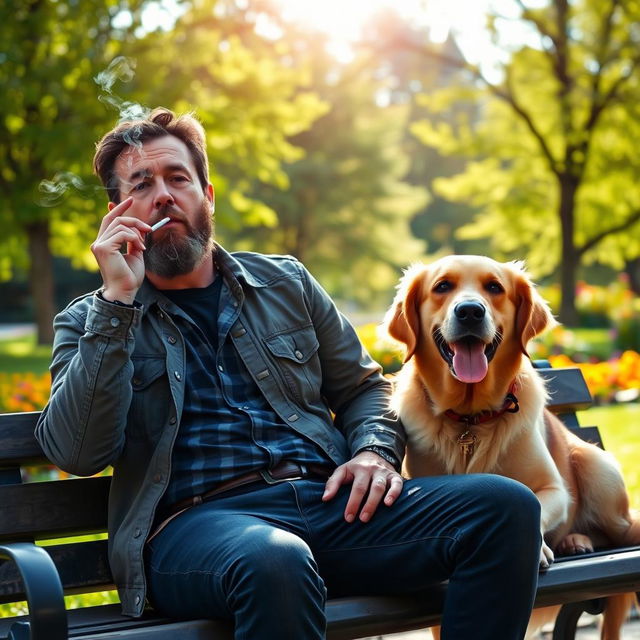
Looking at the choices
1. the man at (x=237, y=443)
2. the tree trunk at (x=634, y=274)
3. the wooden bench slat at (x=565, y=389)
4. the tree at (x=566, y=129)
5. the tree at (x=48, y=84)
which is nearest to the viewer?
the man at (x=237, y=443)

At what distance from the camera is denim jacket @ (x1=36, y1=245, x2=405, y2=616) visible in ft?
8.75

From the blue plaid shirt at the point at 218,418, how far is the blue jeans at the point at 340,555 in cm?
10

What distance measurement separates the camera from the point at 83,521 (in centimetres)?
303

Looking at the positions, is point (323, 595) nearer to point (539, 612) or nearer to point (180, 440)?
point (180, 440)

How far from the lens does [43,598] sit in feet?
7.12

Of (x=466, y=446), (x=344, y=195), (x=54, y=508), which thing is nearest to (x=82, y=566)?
(x=54, y=508)

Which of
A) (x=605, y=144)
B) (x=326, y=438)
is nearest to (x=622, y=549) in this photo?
(x=326, y=438)

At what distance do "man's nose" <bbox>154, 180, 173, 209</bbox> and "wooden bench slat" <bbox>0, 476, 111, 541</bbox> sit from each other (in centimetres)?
94

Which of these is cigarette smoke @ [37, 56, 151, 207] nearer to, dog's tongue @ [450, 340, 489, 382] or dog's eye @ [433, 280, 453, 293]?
dog's eye @ [433, 280, 453, 293]

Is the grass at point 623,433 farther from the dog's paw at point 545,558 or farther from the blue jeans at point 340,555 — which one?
the blue jeans at point 340,555

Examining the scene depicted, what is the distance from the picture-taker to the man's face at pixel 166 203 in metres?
3.08

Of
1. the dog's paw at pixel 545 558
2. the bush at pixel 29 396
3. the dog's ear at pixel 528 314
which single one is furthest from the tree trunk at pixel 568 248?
the dog's paw at pixel 545 558

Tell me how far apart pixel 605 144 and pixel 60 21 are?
10806mm

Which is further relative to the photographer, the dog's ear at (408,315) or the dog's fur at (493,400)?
the dog's ear at (408,315)
